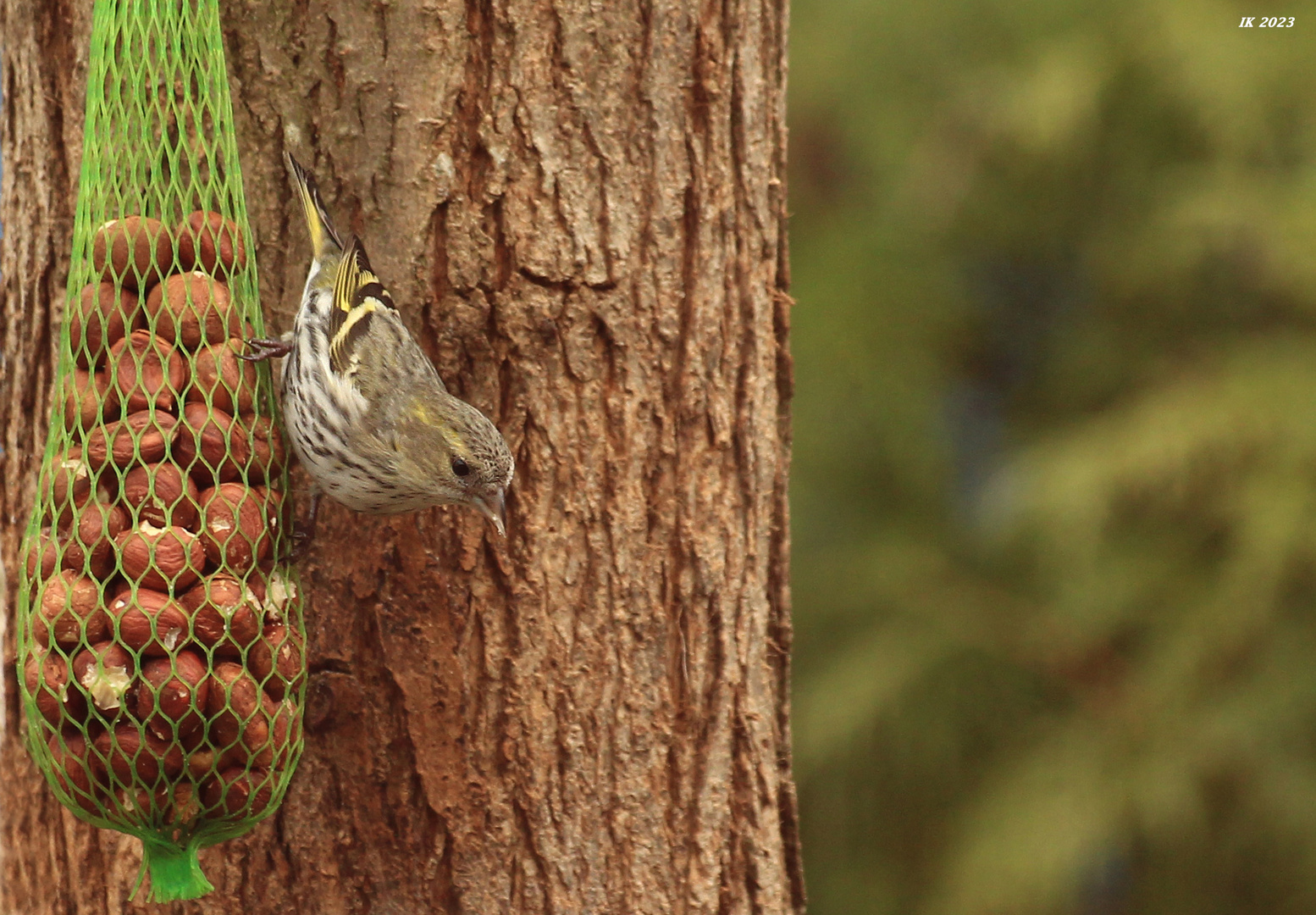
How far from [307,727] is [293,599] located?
1.34 feet

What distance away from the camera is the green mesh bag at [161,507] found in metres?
2.94

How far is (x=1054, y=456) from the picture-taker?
7496mm

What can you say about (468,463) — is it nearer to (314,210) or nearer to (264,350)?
(264,350)

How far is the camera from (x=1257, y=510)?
7008mm

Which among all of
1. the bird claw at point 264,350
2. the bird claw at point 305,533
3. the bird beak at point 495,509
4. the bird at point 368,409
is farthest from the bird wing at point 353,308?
the bird beak at point 495,509

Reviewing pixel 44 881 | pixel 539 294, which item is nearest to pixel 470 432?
pixel 539 294

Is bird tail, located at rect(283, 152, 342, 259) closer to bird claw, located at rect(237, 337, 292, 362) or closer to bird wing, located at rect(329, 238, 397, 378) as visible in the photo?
bird wing, located at rect(329, 238, 397, 378)

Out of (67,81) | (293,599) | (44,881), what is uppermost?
(67,81)

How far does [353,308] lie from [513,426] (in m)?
0.58

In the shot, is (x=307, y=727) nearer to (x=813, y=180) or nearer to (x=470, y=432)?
(x=470, y=432)

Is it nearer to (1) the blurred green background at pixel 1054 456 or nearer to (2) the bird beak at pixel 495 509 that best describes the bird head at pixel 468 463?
(2) the bird beak at pixel 495 509

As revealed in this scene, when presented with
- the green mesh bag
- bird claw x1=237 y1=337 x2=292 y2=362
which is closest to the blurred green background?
bird claw x1=237 y1=337 x2=292 y2=362

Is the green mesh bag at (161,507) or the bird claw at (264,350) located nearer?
the green mesh bag at (161,507)

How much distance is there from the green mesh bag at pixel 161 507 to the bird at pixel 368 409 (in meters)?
0.13
